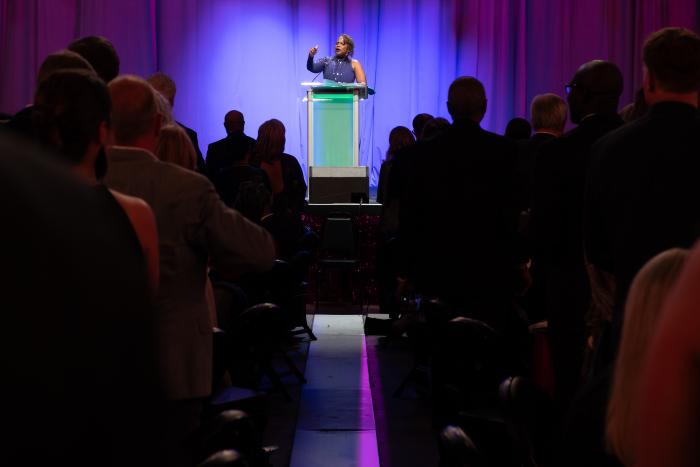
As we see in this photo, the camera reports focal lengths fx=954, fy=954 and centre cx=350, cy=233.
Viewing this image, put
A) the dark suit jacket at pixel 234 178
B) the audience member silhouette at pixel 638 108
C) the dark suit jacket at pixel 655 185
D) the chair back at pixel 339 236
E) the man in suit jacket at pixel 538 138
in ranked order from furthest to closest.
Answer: the chair back at pixel 339 236 → the dark suit jacket at pixel 234 178 → the man in suit jacket at pixel 538 138 → the audience member silhouette at pixel 638 108 → the dark suit jacket at pixel 655 185

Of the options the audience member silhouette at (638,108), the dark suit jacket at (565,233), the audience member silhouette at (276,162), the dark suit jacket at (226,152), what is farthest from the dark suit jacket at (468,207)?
the dark suit jacket at (226,152)

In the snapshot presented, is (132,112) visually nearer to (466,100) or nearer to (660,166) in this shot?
(660,166)

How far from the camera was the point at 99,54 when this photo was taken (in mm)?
3107

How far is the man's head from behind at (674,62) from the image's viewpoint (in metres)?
2.47

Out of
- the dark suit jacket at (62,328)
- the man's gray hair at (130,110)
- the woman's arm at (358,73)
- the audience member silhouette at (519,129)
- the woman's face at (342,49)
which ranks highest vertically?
the woman's face at (342,49)

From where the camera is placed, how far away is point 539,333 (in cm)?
403

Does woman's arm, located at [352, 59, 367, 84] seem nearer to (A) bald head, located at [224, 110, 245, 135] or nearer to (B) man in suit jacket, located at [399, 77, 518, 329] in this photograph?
(A) bald head, located at [224, 110, 245, 135]

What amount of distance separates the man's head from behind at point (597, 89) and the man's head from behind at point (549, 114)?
3.32 ft

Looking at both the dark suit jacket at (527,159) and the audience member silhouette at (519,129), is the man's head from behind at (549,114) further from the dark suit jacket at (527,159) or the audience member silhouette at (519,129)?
the audience member silhouette at (519,129)

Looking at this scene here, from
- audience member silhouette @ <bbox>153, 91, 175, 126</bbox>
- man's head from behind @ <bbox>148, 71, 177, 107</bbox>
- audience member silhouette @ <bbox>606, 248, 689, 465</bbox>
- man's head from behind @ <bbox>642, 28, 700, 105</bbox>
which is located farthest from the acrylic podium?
audience member silhouette @ <bbox>606, 248, 689, 465</bbox>

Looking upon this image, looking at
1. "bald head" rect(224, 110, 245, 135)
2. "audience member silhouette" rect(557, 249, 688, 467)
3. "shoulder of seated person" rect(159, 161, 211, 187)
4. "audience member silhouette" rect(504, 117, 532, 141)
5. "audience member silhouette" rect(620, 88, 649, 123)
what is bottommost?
"audience member silhouette" rect(557, 249, 688, 467)

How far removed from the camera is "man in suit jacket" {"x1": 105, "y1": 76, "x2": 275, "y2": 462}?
2322 mm

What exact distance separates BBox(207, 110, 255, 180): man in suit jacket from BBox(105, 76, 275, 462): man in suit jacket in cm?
362

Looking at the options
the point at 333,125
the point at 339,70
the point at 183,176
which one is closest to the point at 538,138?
the point at 183,176
